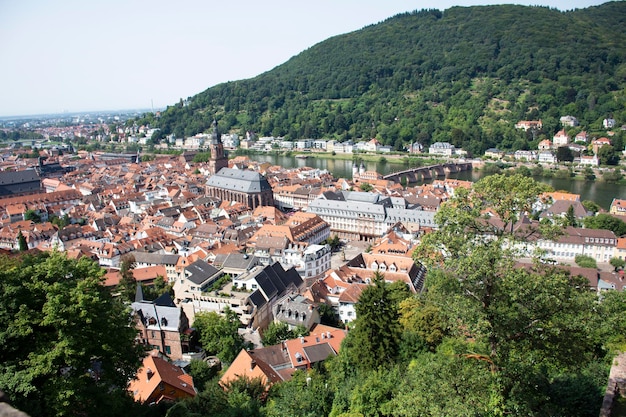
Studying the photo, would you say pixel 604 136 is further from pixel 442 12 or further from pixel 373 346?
pixel 442 12

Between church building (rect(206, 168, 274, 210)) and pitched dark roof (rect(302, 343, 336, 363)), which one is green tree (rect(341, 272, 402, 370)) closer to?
pitched dark roof (rect(302, 343, 336, 363))

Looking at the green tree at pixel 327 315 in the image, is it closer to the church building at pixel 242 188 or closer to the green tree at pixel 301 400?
the green tree at pixel 301 400

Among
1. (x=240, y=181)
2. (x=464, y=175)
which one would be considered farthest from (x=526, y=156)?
(x=240, y=181)

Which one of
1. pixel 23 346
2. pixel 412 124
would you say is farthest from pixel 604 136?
pixel 23 346

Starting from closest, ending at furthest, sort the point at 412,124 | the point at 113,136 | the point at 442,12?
the point at 412,124 < the point at 113,136 < the point at 442,12

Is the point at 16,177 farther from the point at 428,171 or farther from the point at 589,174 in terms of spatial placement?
the point at 589,174

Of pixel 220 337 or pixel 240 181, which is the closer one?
pixel 220 337
